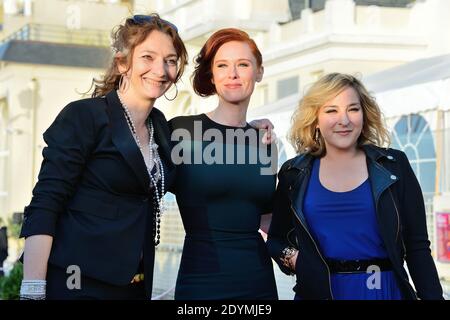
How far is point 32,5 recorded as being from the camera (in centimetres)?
2697

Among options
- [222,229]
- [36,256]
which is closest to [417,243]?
[222,229]

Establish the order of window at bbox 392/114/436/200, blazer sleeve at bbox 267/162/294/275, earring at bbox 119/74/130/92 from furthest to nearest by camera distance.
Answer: window at bbox 392/114/436/200, blazer sleeve at bbox 267/162/294/275, earring at bbox 119/74/130/92

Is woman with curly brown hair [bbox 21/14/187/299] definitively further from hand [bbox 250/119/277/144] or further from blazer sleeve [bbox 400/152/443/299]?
blazer sleeve [bbox 400/152/443/299]

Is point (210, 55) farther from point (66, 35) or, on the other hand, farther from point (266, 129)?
point (66, 35)

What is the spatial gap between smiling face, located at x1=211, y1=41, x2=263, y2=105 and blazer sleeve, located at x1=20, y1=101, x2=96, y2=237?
788 mm

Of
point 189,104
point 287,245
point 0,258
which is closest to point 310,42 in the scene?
point 189,104

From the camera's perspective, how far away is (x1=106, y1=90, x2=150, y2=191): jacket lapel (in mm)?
2871

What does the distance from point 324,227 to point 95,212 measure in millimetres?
796

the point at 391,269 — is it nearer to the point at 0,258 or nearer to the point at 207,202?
the point at 207,202

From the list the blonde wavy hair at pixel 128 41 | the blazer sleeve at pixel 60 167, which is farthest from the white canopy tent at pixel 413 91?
the blazer sleeve at pixel 60 167

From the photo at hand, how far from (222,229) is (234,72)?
0.63 meters

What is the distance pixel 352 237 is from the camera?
302 cm

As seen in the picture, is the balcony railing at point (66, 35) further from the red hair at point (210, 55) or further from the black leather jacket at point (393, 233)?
the black leather jacket at point (393, 233)

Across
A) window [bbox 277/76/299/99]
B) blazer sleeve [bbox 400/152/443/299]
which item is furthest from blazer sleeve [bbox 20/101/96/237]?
window [bbox 277/76/299/99]
